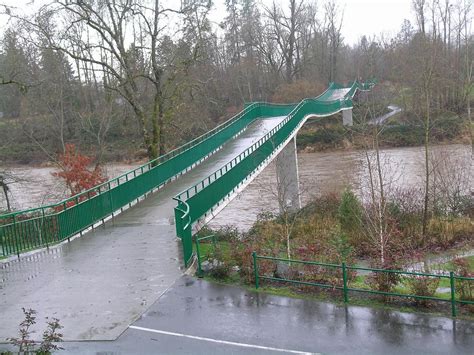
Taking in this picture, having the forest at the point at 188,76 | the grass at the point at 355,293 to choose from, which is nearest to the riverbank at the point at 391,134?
the forest at the point at 188,76

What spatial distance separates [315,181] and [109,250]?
2268 cm

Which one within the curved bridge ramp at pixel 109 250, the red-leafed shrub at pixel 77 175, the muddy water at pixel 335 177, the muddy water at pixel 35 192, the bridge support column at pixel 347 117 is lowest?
the muddy water at pixel 335 177

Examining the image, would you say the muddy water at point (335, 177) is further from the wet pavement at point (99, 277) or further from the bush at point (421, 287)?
the bush at point (421, 287)

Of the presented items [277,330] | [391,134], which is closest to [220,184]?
[277,330]

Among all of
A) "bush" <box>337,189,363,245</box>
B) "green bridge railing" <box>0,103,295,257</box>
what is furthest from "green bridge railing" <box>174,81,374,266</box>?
"bush" <box>337,189,363,245</box>

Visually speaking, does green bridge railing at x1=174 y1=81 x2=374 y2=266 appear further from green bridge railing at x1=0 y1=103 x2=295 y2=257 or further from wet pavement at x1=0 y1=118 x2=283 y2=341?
green bridge railing at x1=0 y1=103 x2=295 y2=257

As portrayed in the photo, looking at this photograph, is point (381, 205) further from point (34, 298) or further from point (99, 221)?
point (34, 298)

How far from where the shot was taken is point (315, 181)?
35.3m

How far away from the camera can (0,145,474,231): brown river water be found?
28641mm

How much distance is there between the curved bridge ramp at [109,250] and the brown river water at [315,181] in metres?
4.57

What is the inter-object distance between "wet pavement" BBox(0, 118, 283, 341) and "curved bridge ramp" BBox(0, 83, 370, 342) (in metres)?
0.02

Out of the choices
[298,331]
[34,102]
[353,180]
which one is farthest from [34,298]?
[34,102]

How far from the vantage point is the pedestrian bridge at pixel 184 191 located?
584 inches

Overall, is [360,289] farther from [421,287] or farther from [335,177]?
[335,177]
